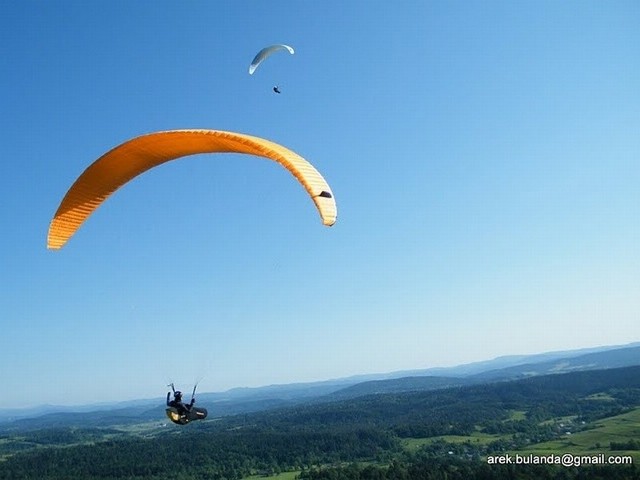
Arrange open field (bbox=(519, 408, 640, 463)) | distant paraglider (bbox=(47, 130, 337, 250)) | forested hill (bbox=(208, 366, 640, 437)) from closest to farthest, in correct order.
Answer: distant paraglider (bbox=(47, 130, 337, 250))
open field (bbox=(519, 408, 640, 463))
forested hill (bbox=(208, 366, 640, 437))

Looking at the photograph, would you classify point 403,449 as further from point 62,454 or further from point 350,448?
point 62,454

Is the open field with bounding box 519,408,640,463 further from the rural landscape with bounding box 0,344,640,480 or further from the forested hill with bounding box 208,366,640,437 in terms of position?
the forested hill with bounding box 208,366,640,437

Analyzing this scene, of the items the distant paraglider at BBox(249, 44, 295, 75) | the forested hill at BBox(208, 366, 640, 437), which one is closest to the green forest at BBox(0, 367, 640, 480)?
the forested hill at BBox(208, 366, 640, 437)

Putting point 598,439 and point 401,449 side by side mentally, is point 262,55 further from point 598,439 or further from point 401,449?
point 401,449

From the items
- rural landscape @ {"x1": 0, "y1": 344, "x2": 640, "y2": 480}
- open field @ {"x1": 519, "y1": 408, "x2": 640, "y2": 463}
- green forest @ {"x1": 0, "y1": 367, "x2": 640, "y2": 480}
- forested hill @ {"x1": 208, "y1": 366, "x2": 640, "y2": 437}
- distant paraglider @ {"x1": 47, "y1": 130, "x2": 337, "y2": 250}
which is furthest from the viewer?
forested hill @ {"x1": 208, "y1": 366, "x2": 640, "y2": 437}

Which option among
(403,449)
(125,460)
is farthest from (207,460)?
(403,449)

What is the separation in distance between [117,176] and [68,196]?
1.37 metres

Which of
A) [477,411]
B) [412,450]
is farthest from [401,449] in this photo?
[477,411]

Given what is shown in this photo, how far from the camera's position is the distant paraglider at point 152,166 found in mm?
12094

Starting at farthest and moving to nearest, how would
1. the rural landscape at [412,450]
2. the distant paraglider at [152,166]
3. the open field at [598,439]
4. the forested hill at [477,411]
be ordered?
the forested hill at [477,411] → the open field at [598,439] → the rural landscape at [412,450] → the distant paraglider at [152,166]

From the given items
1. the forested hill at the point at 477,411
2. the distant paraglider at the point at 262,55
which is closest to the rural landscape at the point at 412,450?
the forested hill at the point at 477,411

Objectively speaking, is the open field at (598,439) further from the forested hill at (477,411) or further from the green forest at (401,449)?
the forested hill at (477,411)

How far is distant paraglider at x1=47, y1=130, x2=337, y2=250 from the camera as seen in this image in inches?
476

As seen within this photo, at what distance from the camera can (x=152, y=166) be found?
1564 centimetres
